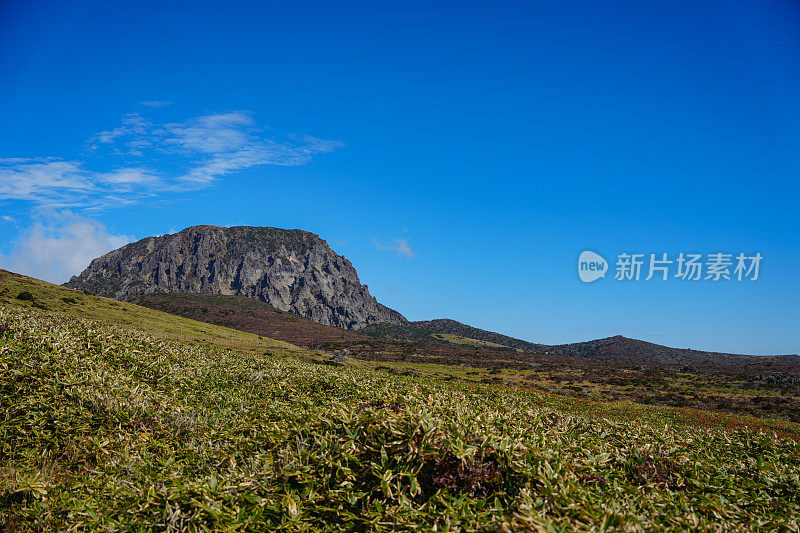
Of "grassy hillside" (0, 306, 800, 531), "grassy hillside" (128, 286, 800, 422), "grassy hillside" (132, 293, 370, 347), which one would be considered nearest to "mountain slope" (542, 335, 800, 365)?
"grassy hillside" (128, 286, 800, 422)

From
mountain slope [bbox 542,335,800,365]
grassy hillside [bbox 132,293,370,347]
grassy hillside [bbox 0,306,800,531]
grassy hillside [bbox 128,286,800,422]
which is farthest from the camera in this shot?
mountain slope [bbox 542,335,800,365]

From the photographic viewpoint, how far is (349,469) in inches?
253

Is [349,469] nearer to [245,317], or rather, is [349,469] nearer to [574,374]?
[574,374]

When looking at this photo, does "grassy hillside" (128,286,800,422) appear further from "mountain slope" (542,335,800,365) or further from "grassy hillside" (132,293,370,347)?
"mountain slope" (542,335,800,365)

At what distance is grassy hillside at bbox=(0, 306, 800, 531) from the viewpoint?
576 cm

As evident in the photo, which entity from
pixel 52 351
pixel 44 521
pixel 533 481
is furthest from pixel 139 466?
pixel 52 351

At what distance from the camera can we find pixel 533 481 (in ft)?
20.4

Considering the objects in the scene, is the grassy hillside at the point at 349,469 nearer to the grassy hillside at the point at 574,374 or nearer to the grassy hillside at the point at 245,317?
the grassy hillside at the point at 574,374

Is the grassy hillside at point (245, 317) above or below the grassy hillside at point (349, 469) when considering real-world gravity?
below

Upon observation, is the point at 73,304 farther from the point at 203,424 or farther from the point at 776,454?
the point at 776,454

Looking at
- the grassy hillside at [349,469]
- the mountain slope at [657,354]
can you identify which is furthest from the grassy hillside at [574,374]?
the grassy hillside at [349,469]

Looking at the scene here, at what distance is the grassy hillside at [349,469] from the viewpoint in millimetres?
5758

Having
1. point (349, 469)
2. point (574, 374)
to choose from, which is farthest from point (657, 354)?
point (349, 469)

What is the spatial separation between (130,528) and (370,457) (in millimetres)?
3461
